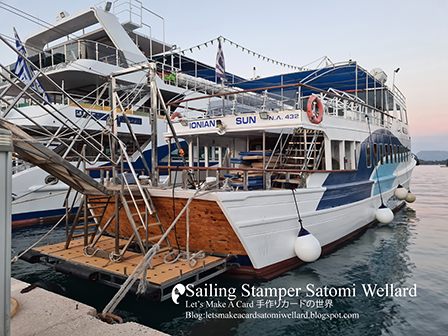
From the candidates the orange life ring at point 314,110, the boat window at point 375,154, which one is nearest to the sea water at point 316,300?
the orange life ring at point 314,110

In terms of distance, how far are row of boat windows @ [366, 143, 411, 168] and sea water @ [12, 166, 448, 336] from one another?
3690 mm

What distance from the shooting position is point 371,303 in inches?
244

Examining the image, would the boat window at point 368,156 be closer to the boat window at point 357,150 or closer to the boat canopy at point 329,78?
the boat window at point 357,150

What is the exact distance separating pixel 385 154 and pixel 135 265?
1125 centimetres

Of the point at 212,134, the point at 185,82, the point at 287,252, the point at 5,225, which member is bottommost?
the point at 287,252

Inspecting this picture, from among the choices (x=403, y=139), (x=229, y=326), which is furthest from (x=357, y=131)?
(x=403, y=139)

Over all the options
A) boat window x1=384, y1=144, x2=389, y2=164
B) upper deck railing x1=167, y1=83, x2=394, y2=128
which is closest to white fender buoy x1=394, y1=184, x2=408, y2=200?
boat window x1=384, y1=144, x2=389, y2=164

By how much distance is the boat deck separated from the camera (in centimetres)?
553

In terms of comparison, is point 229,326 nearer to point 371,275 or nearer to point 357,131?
point 371,275

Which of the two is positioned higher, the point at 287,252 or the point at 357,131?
the point at 357,131

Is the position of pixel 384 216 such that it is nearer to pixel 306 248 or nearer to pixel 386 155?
pixel 386 155

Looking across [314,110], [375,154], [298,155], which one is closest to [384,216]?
[375,154]

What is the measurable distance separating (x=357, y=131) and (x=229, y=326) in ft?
24.8

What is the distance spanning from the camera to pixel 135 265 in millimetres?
6191
